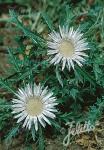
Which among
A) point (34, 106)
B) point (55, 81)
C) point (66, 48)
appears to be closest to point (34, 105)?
point (34, 106)

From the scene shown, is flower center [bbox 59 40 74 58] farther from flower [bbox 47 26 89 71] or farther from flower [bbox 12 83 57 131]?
flower [bbox 12 83 57 131]

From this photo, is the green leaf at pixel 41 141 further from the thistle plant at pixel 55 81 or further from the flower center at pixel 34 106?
the flower center at pixel 34 106

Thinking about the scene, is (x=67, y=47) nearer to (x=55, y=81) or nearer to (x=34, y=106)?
(x=55, y=81)

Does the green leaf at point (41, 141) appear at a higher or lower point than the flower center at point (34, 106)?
lower

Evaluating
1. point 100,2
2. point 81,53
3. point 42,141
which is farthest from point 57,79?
point 100,2

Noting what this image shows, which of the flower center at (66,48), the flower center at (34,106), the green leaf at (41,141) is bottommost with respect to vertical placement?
the green leaf at (41,141)

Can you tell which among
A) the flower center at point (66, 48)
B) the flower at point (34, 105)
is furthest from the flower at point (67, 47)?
the flower at point (34, 105)

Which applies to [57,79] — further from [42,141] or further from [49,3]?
[49,3]
